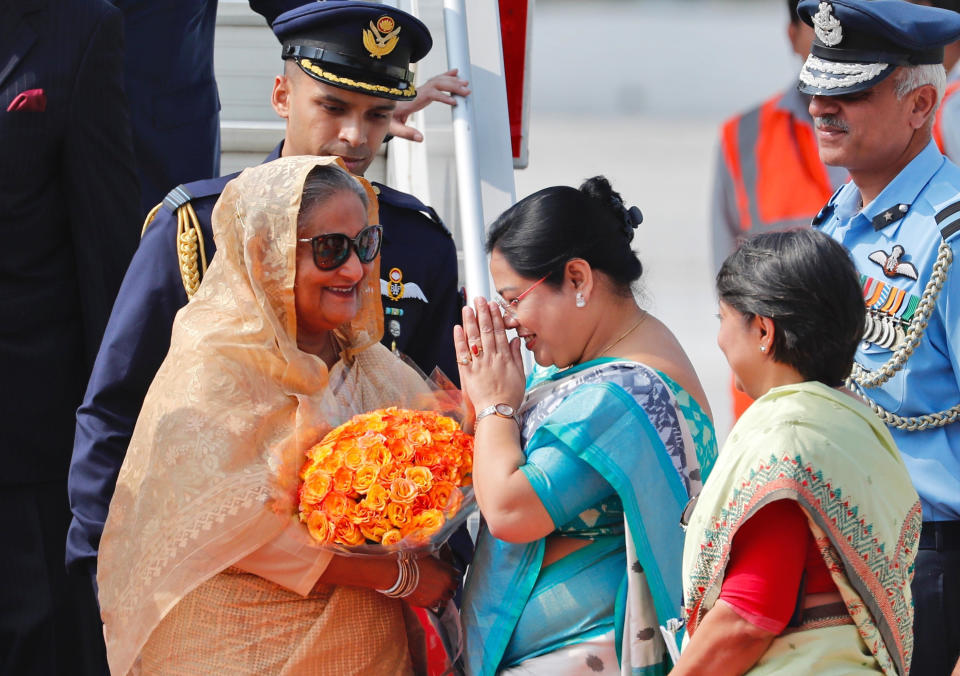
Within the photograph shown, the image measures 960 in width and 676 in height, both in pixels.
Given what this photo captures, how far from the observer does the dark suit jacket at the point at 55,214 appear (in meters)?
3.63

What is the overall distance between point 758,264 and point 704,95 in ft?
51.7

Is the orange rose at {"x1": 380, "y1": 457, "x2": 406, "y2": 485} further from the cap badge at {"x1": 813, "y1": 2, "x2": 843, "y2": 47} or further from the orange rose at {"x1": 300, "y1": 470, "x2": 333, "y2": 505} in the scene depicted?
the cap badge at {"x1": 813, "y1": 2, "x2": 843, "y2": 47}

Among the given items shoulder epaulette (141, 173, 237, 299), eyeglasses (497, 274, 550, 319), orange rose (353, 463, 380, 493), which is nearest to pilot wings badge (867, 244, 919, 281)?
eyeglasses (497, 274, 550, 319)

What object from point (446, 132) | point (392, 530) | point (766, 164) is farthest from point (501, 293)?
point (766, 164)

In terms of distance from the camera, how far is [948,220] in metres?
3.14

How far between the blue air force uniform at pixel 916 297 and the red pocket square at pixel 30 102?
6.50 feet

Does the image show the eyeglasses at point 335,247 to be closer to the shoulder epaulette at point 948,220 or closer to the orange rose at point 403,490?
the orange rose at point 403,490

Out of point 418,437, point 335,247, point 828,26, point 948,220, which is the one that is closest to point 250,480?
point 418,437

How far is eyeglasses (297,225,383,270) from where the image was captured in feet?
9.46

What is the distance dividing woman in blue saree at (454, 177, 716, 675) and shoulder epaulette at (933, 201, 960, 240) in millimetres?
704

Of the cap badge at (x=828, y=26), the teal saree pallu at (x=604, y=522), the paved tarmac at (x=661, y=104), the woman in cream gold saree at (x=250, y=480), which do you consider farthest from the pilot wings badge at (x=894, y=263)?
the paved tarmac at (x=661, y=104)

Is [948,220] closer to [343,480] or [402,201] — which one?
[402,201]

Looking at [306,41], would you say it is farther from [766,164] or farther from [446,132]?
[766,164]

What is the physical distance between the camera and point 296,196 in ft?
9.37
